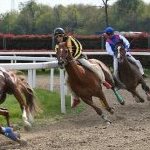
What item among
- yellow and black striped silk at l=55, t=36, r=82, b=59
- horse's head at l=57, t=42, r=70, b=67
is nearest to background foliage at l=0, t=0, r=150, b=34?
yellow and black striped silk at l=55, t=36, r=82, b=59

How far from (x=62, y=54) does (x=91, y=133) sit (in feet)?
6.69

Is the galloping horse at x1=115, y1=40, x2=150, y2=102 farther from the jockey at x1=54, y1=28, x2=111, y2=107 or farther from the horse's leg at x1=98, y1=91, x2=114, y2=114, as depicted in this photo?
the horse's leg at x1=98, y1=91, x2=114, y2=114

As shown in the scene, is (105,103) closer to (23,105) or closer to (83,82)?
(83,82)

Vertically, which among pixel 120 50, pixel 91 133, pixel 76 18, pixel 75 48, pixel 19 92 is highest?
pixel 76 18

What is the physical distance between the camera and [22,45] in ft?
91.7

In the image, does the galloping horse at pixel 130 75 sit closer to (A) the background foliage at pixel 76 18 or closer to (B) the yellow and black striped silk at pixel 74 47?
(B) the yellow and black striped silk at pixel 74 47

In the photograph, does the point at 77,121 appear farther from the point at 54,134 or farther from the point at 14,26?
the point at 14,26

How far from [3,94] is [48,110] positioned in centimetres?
341

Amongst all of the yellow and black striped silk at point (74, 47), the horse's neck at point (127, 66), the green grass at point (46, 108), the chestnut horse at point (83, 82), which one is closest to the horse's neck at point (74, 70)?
the chestnut horse at point (83, 82)

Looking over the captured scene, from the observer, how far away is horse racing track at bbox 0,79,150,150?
754cm

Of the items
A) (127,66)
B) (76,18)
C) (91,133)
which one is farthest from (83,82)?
(76,18)

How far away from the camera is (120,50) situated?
12688mm

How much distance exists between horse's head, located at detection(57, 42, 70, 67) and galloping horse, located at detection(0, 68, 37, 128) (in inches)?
61.5

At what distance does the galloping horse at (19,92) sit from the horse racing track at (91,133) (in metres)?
0.38
